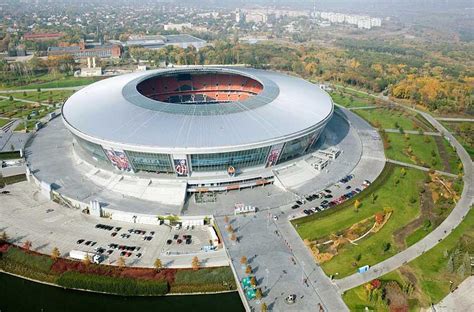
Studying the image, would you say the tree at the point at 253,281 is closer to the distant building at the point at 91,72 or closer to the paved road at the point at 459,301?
the paved road at the point at 459,301

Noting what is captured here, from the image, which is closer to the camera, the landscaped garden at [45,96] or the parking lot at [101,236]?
the parking lot at [101,236]

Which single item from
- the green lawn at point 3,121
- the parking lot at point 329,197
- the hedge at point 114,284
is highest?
the green lawn at point 3,121

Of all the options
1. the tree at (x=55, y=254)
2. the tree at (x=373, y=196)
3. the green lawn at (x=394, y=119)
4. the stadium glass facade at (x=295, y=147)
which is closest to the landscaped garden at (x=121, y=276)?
the tree at (x=55, y=254)

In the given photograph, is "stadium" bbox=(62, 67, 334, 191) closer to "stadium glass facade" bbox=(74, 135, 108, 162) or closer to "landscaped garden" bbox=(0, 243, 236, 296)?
"stadium glass facade" bbox=(74, 135, 108, 162)

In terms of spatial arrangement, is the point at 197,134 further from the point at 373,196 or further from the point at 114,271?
the point at 373,196

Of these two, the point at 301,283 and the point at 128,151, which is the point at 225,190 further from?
the point at 301,283

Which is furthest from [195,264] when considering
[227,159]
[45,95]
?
[45,95]
